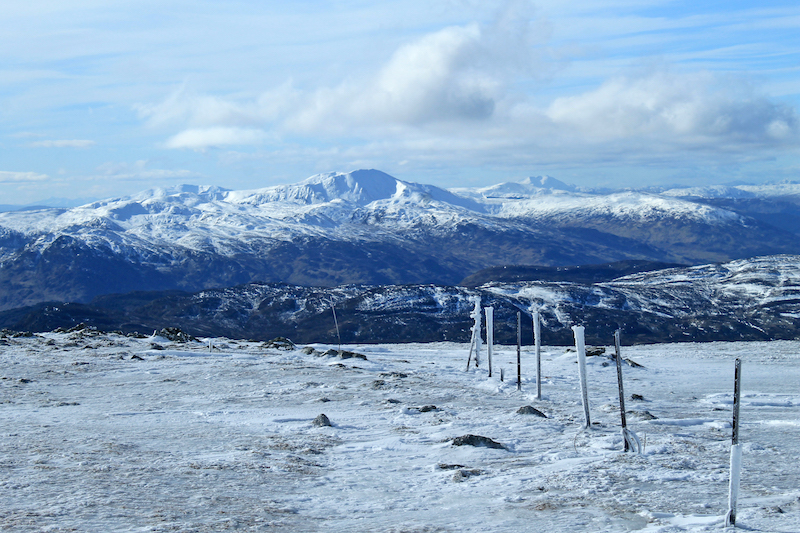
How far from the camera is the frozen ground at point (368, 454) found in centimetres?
1137

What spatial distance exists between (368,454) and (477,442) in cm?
275

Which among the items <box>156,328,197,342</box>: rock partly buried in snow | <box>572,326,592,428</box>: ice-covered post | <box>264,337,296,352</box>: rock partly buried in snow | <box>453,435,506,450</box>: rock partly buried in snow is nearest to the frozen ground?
<box>453,435,506,450</box>: rock partly buried in snow

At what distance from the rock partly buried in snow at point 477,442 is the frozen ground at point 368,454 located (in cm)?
24

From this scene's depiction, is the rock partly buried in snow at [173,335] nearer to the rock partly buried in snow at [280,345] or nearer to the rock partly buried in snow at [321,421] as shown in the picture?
the rock partly buried in snow at [280,345]

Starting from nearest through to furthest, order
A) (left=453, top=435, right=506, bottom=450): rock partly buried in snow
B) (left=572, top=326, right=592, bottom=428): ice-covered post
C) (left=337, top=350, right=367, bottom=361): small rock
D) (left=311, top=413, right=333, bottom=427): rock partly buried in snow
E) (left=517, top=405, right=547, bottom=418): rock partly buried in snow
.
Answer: (left=453, top=435, right=506, bottom=450): rock partly buried in snow
(left=572, top=326, right=592, bottom=428): ice-covered post
(left=311, top=413, right=333, bottom=427): rock partly buried in snow
(left=517, top=405, right=547, bottom=418): rock partly buried in snow
(left=337, top=350, right=367, bottom=361): small rock

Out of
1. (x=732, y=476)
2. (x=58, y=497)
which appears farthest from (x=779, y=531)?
(x=58, y=497)

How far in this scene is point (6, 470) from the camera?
13.4 meters

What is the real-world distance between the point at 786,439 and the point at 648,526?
9.13 m

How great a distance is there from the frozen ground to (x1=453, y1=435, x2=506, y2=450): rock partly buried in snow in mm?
235

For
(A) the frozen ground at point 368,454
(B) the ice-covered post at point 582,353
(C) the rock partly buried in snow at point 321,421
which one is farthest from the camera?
(C) the rock partly buried in snow at point 321,421

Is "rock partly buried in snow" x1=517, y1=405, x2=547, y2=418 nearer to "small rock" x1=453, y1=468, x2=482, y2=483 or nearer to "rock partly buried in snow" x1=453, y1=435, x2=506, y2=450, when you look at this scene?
"rock partly buried in snow" x1=453, y1=435, x2=506, y2=450

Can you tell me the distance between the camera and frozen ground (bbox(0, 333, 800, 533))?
11367mm

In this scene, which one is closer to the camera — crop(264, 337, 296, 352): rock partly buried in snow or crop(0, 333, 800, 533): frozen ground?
crop(0, 333, 800, 533): frozen ground

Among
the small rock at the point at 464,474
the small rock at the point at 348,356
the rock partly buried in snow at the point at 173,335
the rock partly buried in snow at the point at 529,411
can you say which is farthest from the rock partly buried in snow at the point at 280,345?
the small rock at the point at 464,474
